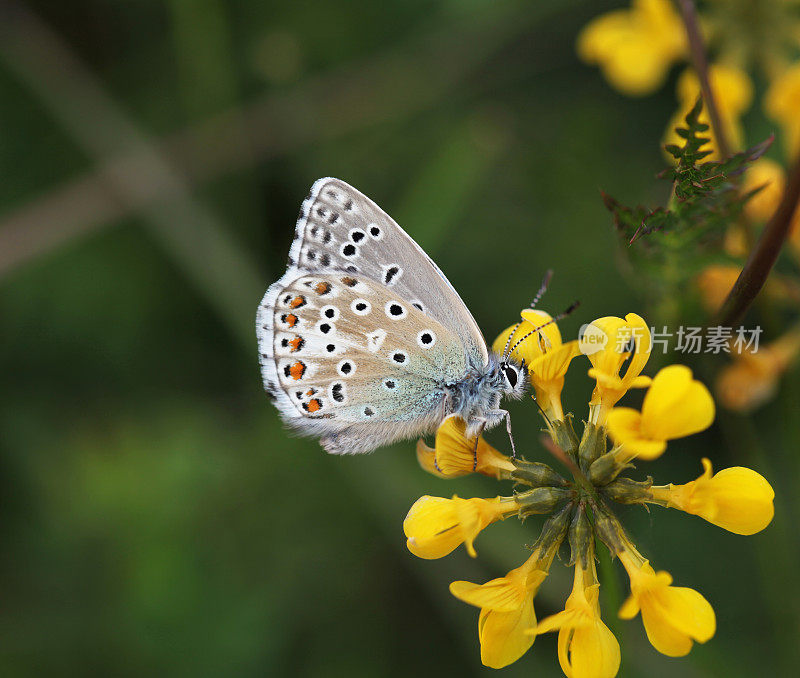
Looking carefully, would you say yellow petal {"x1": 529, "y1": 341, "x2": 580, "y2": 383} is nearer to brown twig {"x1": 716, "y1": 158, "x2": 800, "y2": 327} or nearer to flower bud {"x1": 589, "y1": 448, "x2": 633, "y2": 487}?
flower bud {"x1": 589, "y1": 448, "x2": 633, "y2": 487}

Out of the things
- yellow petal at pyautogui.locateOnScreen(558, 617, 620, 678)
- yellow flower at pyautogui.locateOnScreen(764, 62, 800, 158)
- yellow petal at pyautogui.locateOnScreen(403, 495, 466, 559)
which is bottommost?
yellow petal at pyautogui.locateOnScreen(558, 617, 620, 678)

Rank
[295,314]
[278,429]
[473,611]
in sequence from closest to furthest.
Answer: [295,314] → [473,611] → [278,429]

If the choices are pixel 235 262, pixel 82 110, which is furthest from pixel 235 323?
pixel 82 110

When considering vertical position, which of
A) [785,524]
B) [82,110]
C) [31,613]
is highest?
[82,110]

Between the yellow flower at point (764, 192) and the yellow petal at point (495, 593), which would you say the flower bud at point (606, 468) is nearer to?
the yellow petal at point (495, 593)

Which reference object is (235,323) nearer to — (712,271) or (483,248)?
(483,248)
